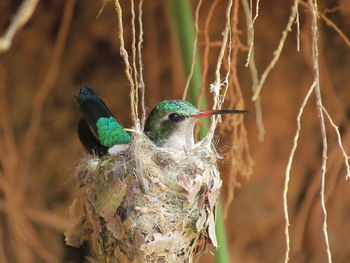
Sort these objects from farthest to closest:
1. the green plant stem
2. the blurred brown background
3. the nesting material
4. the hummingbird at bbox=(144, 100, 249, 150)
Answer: the blurred brown background → the hummingbird at bbox=(144, 100, 249, 150) → the green plant stem → the nesting material

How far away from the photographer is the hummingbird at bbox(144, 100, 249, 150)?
185 cm

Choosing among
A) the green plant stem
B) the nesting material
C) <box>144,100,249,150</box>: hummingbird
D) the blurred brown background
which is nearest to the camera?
the nesting material

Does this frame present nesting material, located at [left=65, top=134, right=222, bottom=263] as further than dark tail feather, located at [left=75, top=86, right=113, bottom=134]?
No

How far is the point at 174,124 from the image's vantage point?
1882 millimetres

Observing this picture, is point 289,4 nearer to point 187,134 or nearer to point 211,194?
point 187,134

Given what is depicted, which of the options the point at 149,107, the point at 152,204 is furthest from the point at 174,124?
the point at 149,107

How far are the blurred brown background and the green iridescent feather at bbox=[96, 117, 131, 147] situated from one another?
94cm

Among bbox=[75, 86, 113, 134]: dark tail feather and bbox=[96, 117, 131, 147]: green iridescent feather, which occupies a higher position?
bbox=[75, 86, 113, 134]: dark tail feather

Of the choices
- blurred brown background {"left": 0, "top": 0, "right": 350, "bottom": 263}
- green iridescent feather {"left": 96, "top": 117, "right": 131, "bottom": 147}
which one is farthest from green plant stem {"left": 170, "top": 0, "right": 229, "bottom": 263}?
blurred brown background {"left": 0, "top": 0, "right": 350, "bottom": 263}

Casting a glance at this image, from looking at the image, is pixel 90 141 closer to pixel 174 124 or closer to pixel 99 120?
pixel 99 120

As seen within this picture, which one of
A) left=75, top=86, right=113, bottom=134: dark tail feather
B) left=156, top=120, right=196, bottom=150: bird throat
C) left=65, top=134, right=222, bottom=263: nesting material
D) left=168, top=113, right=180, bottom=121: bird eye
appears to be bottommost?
left=65, top=134, right=222, bottom=263: nesting material

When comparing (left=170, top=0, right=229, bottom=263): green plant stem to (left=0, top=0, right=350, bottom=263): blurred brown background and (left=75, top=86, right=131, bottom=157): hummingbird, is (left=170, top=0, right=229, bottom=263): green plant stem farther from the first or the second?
(left=0, top=0, right=350, bottom=263): blurred brown background

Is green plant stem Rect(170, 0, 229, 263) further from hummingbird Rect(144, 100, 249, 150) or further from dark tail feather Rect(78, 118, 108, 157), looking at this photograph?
dark tail feather Rect(78, 118, 108, 157)

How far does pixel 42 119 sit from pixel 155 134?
1.15 m
